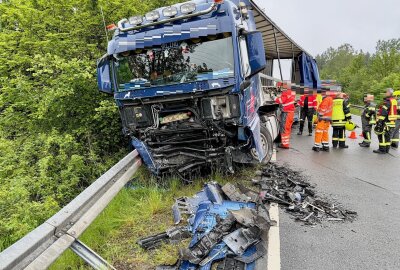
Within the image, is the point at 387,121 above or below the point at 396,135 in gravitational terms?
above

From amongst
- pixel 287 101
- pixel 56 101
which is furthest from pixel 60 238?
pixel 287 101

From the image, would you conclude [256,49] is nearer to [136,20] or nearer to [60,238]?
[136,20]

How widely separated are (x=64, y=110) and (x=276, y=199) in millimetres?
4877

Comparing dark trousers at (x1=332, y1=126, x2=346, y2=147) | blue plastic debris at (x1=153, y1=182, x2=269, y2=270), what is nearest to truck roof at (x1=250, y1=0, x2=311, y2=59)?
dark trousers at (x1=332, y1=126, x2=346, y2=147)

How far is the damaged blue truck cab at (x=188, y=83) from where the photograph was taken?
4.77 metres

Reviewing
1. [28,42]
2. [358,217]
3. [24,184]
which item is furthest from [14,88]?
[358,217]

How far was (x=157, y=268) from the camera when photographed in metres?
2.85

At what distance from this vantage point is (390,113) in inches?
342

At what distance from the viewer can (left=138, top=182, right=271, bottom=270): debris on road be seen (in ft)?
9.39

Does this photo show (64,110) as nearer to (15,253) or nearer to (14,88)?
(14,88)

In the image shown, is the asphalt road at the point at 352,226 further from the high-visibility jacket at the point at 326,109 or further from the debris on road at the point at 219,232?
the high-visibility jacket at the point at 326,109

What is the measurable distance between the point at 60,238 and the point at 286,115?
24.4 ft

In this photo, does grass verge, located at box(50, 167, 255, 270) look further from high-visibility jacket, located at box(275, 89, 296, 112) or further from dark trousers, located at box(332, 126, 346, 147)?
dark trousers, located at box(332, 126, 346, 147)

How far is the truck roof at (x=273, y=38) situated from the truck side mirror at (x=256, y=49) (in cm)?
194
